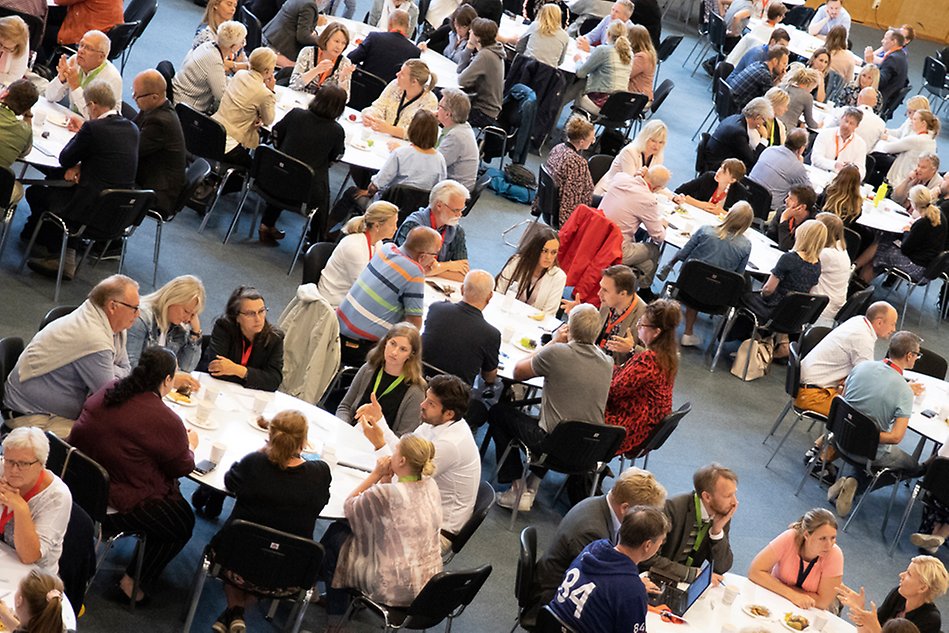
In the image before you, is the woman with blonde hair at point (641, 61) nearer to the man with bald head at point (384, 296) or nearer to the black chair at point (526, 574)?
the man with bald head at point (384, 296)

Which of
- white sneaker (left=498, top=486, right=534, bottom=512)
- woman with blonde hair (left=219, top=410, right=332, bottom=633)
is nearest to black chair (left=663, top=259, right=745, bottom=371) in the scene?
white sneaker (left=498, top=486, right=534, bottom=512)

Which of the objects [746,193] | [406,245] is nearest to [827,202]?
[746,193]

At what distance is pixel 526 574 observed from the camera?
19.1 feet

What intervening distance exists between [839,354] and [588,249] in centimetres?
198

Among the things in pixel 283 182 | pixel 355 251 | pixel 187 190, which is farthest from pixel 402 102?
pixel 355 251

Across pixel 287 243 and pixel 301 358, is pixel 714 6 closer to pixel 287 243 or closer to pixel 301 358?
pixel 287 243

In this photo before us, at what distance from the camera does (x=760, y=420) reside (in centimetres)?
982

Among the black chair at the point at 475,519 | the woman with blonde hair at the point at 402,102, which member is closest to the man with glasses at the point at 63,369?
the black chair at the point at 475,519

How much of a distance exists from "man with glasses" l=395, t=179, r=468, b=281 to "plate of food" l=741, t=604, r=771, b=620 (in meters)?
3.14

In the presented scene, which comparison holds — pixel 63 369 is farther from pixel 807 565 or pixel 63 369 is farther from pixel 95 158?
pixel 807 565

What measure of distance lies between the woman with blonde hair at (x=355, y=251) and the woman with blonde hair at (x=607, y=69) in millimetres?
5668

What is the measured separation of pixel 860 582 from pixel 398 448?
395 cm

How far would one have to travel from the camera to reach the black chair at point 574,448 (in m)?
7.16

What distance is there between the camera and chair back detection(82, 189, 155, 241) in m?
7.79
